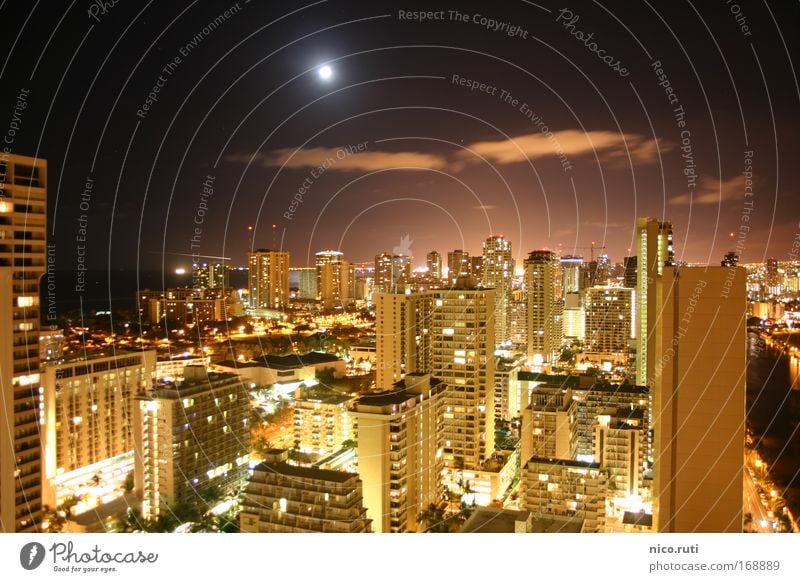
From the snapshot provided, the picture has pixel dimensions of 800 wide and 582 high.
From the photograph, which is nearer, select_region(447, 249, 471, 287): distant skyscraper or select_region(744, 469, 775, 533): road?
select_region(744, 469, 775, 533): road

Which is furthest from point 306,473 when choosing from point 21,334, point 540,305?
point 540,305

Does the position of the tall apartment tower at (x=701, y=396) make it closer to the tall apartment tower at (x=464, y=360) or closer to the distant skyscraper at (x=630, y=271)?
the tall apartment tower at (x=464, y=360)

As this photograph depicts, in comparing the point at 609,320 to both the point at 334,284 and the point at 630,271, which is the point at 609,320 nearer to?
the point at 630,271

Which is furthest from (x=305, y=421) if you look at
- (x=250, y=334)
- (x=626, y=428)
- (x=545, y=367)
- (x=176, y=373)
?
(x=545, y=367)

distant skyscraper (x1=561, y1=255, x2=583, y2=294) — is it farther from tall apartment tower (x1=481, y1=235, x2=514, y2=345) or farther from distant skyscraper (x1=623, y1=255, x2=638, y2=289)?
tall apartment tower (x1=481, y1=235, x2=514, y2=345)

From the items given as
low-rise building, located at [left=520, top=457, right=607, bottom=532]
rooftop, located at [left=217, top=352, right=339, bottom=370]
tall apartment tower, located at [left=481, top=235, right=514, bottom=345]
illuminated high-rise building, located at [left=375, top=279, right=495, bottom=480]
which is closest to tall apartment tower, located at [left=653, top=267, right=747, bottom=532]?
low-rise building, located at [left=520, top=457, right=607, bottom=532]

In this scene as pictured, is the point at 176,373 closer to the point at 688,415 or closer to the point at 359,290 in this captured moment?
the point at 688,415
